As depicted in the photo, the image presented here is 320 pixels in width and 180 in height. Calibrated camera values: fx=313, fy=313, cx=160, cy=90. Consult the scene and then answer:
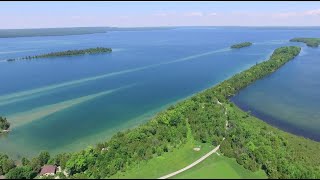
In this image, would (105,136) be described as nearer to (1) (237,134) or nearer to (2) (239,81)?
(1) (237,134)

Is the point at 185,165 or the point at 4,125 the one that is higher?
the point at 4,125

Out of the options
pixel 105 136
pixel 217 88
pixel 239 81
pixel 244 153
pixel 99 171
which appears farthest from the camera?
pixel 239 81

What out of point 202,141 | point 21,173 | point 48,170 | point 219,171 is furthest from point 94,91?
point 219,171

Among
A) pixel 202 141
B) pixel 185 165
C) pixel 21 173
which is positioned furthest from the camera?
pixel 202 141

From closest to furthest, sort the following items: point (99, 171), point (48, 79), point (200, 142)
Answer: point (99, 171) < point (200, 142) < point (48, 79)

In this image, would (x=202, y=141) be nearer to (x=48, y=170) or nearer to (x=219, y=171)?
(x=219, y=171)

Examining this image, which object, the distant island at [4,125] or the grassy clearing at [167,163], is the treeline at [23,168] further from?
the distant island at [4,125]

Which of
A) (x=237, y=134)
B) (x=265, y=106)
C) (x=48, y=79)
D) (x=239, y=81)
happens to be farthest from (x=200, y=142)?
(x=48, y=79)
